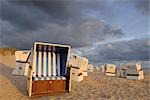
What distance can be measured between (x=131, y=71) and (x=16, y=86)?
10671 mm

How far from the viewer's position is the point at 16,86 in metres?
9.57

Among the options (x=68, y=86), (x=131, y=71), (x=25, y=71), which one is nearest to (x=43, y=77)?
(x=68, y=86)

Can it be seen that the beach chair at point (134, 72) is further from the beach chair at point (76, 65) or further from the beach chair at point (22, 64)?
the beach chair at point (22, 64)

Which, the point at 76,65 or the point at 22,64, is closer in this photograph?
the point at 76,65

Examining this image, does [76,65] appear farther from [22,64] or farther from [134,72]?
[134,72]

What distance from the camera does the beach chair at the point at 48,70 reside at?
7821 millimetres

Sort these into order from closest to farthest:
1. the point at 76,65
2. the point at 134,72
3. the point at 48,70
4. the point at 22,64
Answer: the point at 48,70 < the point at 76,65 < the point at 22,64 < the point at 134,72

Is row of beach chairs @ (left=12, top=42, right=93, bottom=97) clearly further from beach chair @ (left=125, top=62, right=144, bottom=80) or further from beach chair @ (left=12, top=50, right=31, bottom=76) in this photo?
beach chair @ (left=125, top=62, right=144, bottom=80)

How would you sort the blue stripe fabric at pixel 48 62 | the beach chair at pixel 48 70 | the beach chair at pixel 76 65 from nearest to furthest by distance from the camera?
1. the beach chair at pixel 48 70
2. the blue stripe fabric at pixel 48 62
3. the beach chair at pixel 76 65

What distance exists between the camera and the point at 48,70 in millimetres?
8867

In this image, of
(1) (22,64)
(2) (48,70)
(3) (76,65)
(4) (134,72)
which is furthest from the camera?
(4) (134,72)

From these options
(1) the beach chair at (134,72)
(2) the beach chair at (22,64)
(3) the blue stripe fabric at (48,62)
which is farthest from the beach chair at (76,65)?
(1) the beach chair at (134,72)

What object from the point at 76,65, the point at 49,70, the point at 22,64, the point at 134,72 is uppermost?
the point at 22,64

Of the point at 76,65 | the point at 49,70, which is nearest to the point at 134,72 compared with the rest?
the point at 76,65
